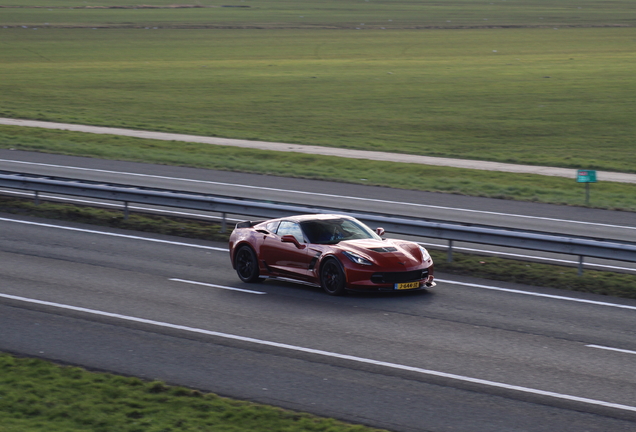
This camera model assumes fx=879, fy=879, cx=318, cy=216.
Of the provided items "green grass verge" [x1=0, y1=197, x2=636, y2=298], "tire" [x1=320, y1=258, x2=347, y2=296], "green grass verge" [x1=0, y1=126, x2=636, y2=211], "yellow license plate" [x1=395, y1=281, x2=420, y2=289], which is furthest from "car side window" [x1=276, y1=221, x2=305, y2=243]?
"green grass verge" [x1=0, y1=126, x2=636, y2=211]

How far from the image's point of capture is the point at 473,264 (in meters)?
16.2

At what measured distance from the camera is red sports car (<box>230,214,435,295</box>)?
43.7 feet

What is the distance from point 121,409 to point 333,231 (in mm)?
6412

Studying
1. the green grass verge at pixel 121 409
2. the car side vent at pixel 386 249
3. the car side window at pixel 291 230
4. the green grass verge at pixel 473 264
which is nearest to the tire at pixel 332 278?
the car side vent at pixel 386 249

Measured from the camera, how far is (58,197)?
77.3 feet

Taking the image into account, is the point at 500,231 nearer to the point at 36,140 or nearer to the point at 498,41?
the point at 36,140

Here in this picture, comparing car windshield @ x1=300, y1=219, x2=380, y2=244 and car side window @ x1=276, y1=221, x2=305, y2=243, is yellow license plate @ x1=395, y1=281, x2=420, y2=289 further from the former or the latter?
car side window @ x1=276, y1=221, x2=305, y2=243

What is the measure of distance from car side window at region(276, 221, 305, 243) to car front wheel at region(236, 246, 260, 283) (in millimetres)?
601

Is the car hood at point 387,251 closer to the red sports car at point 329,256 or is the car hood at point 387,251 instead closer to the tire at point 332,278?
the red sports car at point 329,256

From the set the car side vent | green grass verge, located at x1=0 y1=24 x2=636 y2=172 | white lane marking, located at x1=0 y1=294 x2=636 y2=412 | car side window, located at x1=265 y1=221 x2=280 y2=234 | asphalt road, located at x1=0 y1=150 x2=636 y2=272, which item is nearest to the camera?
white lane marking, located at x1=0 y1=294 x2=636 y2=412

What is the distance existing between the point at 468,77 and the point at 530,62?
10853 millimetres

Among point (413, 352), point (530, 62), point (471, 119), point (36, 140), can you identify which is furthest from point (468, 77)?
point (413, 352)

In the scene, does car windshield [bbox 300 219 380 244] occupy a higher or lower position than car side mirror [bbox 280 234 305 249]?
higher

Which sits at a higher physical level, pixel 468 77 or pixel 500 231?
pixel 468 77
